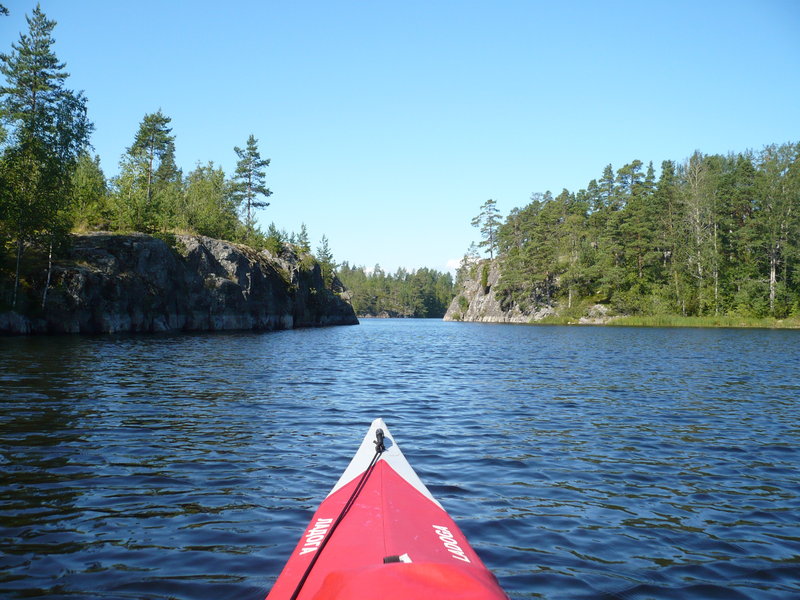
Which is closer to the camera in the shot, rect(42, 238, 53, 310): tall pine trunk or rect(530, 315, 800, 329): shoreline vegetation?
rect(42, 238, 53, 310): tall pine trunk

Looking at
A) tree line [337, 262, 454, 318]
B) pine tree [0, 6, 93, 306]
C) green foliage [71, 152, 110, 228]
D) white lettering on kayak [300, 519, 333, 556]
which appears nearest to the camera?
white lettering on kayak [300, 519, 333, 556]

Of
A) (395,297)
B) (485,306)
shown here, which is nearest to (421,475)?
(485,306)

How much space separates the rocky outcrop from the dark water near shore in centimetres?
7257

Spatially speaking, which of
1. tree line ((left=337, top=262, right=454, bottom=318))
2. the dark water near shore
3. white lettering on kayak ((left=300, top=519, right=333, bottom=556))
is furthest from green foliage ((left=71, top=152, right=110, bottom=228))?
tree line ((left=337, top=262, right=454, bottom=318))

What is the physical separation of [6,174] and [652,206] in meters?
72.8

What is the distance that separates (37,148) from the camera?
31000mm

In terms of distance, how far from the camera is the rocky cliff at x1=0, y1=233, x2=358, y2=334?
1278 inches

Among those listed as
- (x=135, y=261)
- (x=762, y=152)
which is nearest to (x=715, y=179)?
(x=762, y=152)

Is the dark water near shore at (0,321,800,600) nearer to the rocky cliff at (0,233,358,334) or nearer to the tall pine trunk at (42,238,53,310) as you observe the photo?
the tall pine trunk at (42,238,53,310)

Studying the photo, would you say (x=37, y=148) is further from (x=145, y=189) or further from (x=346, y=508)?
(x=346, y=508)

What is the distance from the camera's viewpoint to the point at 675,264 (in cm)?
6675

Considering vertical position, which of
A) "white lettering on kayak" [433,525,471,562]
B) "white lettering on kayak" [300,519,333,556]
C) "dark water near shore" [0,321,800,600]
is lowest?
"dark water near shore" [0,321,800,600]

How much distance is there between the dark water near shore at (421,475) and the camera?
15.2ft

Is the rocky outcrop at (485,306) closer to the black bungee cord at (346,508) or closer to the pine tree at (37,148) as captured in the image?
the pine tree at (37,148)
